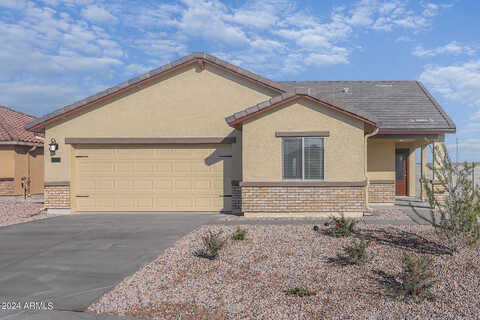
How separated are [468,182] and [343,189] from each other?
4.32m

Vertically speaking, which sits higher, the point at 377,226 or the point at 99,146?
the point at 99,146

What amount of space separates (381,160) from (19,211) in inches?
540

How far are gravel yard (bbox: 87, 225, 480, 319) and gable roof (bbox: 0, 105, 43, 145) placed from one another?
48.5 ft

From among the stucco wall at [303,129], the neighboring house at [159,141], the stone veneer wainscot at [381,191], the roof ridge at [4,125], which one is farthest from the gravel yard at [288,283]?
the roof ridge at [4,125]

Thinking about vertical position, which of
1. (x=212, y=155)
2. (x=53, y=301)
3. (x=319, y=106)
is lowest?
(x=53, y=301)

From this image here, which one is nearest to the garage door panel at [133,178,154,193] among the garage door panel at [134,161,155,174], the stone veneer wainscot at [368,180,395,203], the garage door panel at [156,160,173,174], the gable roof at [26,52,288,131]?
the garage door panel at [134,161,155,174]

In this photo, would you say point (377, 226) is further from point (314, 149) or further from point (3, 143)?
point (3, 143)

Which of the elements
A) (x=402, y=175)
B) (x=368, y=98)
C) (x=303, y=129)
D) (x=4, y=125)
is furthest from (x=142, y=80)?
(x=402, y=175)

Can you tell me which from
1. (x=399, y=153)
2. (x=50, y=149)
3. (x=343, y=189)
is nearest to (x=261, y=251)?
(x=343, y=189)

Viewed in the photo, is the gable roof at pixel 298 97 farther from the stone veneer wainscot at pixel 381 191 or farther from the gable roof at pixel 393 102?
the stone veneer wainscot at pixel 381 191

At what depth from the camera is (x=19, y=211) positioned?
12.9m

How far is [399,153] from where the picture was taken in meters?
16.8

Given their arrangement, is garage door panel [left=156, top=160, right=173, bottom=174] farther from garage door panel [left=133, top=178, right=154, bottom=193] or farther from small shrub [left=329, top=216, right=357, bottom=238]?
small shrub [left=329, top=216, right=357, bottom=238]

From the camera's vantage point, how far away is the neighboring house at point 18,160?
1777cm
